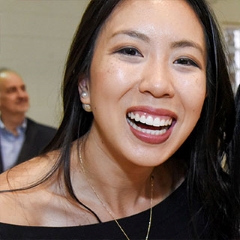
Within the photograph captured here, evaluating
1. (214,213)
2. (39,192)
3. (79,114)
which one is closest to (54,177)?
(39,192)

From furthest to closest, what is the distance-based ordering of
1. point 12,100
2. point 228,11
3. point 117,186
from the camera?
1. point 12,100
2. point 228,11
3. point 117,186

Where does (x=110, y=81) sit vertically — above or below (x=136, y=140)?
above

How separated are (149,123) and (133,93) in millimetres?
69

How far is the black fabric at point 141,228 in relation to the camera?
1.06 m

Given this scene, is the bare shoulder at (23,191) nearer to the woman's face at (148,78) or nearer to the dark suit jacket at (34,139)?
the woman's face at (148,78)

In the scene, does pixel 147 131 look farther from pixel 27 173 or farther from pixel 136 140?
pixel 27 173

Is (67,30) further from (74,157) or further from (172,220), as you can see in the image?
(172,220)

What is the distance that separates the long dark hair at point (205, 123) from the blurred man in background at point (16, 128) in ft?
1.97

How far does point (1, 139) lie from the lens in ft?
6.09

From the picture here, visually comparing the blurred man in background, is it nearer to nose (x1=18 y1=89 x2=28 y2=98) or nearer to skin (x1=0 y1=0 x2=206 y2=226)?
nose (x1=18 y1=89 x2=28 y2=98)

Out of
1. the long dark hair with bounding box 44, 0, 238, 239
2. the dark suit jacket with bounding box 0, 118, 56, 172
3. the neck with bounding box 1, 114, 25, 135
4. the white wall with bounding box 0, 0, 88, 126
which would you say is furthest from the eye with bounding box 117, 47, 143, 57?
the neck with bounding box 1, 114, 25, 135

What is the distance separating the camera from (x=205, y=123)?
1.25 meters

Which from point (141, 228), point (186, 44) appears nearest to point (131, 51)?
point (186, 44)

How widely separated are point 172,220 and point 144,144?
11.0 inches
